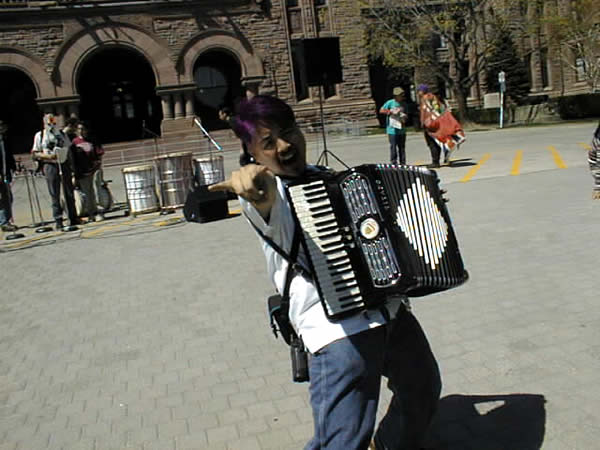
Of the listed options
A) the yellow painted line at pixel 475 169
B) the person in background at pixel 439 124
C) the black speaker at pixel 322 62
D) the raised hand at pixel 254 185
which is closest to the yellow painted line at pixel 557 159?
the yellow painted line at pixel 475 169

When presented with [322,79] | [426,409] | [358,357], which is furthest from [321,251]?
[322,79]

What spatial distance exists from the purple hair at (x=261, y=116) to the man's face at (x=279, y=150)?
2cm

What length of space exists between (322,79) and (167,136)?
21.6 m

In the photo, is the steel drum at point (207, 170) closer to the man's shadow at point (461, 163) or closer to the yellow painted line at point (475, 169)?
the yellow painted line at point (475, 169)

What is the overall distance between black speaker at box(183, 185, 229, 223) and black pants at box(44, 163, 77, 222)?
2.49 metres

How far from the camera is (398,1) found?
103 feet

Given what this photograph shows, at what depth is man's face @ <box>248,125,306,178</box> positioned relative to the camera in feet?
7.93

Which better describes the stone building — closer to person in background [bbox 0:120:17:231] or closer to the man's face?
person in background [bbox 0:120:17:231]

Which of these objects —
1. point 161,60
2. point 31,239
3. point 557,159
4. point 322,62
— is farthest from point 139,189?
point 161,60

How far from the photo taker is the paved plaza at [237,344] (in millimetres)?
Answer: 3639

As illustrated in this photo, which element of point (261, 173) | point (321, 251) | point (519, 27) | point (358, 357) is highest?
point (519, 27)

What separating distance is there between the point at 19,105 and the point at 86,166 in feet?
81.3

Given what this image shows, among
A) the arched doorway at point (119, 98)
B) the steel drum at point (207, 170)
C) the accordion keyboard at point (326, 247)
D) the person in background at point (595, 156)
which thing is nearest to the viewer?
the accordion keyboard at point (326, 247)

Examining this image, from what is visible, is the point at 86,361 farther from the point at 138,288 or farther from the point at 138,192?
the point at 138,192
